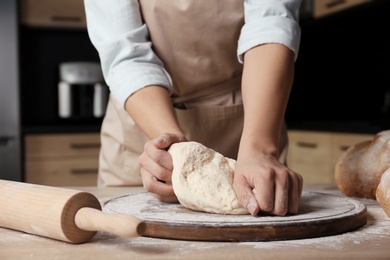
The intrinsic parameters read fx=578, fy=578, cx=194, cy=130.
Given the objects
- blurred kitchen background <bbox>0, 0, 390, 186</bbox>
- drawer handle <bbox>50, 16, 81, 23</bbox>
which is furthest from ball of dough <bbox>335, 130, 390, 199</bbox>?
drawer handle <bbox>50, 16, 81, 23</bbox>

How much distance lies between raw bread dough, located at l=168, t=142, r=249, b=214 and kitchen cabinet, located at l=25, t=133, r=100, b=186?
6.60 ft

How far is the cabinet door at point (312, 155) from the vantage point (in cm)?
243

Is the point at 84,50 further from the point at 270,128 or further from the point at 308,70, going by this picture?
the point at 270,128

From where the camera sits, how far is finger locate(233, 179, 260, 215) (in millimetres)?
729

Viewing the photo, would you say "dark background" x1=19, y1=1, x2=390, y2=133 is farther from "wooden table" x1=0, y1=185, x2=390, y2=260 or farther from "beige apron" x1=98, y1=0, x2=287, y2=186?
"wooden table" x1=0, y1=185, x2=390, y2=260

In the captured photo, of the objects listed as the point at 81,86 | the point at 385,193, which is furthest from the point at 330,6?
the point at 385,193

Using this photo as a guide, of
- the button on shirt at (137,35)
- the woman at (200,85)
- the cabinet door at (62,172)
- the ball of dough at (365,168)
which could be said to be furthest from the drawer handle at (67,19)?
the ball of dough at (365,168)

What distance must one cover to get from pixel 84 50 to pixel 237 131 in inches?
82.2

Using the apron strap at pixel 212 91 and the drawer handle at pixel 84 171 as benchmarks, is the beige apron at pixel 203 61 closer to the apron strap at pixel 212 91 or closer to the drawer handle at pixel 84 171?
the apron strap at pixel 212 91

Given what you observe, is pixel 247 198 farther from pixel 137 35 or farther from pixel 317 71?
pixel 317 71

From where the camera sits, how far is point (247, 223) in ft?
2.19

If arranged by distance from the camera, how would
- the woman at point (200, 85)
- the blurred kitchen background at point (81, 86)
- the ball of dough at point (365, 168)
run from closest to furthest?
the woman at point (200, 85), the ball of dough at point (365, 168), the blurred kitchen background at point (81, 86)

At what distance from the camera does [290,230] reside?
2.19 feet

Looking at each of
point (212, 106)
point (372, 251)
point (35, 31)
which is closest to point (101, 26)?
point (212, 106)
